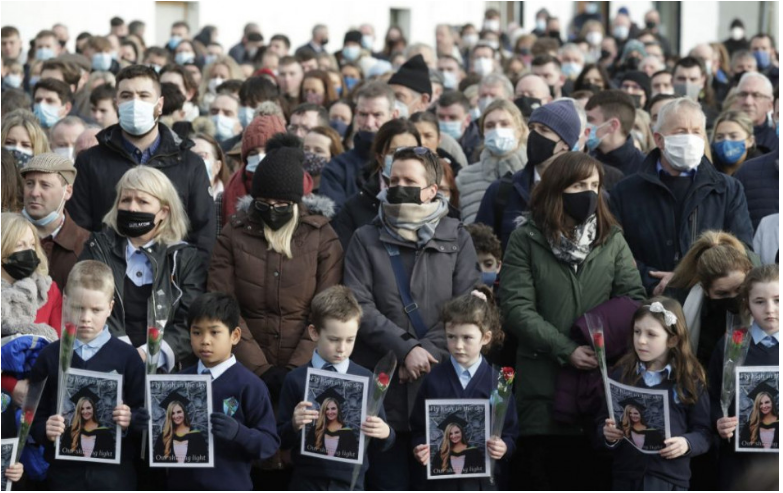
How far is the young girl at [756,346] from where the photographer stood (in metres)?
6.29

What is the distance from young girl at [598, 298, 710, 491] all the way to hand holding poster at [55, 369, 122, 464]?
2.38m

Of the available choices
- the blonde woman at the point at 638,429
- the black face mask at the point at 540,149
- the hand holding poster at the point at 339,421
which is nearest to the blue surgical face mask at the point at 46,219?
the hand holding poster at the point at 339,421

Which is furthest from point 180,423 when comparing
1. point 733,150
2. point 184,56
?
point 184,56

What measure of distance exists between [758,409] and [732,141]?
3.42 metres

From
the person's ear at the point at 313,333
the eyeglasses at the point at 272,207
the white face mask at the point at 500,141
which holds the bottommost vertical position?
the person's ear at the point at 313,333

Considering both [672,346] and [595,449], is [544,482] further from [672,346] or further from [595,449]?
[672,346]

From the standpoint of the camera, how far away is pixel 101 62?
52.0 feet

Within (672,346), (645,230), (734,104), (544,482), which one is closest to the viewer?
(672,346)

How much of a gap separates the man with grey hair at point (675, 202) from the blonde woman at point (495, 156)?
1.14m

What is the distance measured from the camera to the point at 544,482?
6902 millimetres

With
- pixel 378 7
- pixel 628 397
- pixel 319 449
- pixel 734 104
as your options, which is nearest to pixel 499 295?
pixel 628 397

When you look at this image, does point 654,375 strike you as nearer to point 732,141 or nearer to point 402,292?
point 402,292

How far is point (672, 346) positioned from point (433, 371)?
3.96ft

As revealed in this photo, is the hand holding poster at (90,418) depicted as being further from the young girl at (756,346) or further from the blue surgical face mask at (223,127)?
the blue surgical face mask at (223,127)
